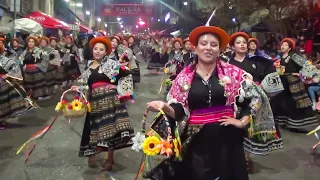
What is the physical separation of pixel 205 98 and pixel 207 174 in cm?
60

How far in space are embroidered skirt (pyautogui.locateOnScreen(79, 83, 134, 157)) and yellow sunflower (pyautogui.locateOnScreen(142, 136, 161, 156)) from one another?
8.50 ft

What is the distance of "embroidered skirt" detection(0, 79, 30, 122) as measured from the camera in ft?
27.3

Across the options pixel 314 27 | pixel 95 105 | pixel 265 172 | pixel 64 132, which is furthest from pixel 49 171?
pixel 314 27

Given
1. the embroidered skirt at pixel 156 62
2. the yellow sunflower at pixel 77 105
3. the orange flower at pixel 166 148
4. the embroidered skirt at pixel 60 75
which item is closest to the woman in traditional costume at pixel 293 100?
the yellow sunflower at pixel 77 105

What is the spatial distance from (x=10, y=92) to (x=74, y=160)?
2.80 metres

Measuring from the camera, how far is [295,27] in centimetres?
1673

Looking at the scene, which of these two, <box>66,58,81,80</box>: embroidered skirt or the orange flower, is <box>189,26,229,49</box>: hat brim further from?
<box>66,58,81,80</box>: embroidered skirt

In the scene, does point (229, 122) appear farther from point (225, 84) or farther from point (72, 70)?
point (72, 70)

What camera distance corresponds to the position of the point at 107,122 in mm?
5738

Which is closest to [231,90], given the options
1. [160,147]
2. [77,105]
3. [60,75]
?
[160,147]

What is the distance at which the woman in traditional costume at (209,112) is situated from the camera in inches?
131

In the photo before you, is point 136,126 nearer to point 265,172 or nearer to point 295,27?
point 265,172

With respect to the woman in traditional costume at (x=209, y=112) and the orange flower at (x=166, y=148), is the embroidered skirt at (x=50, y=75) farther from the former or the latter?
the orange flower at (x=166, y=148)

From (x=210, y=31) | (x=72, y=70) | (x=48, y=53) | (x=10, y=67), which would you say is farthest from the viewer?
(x=72, y=70)
